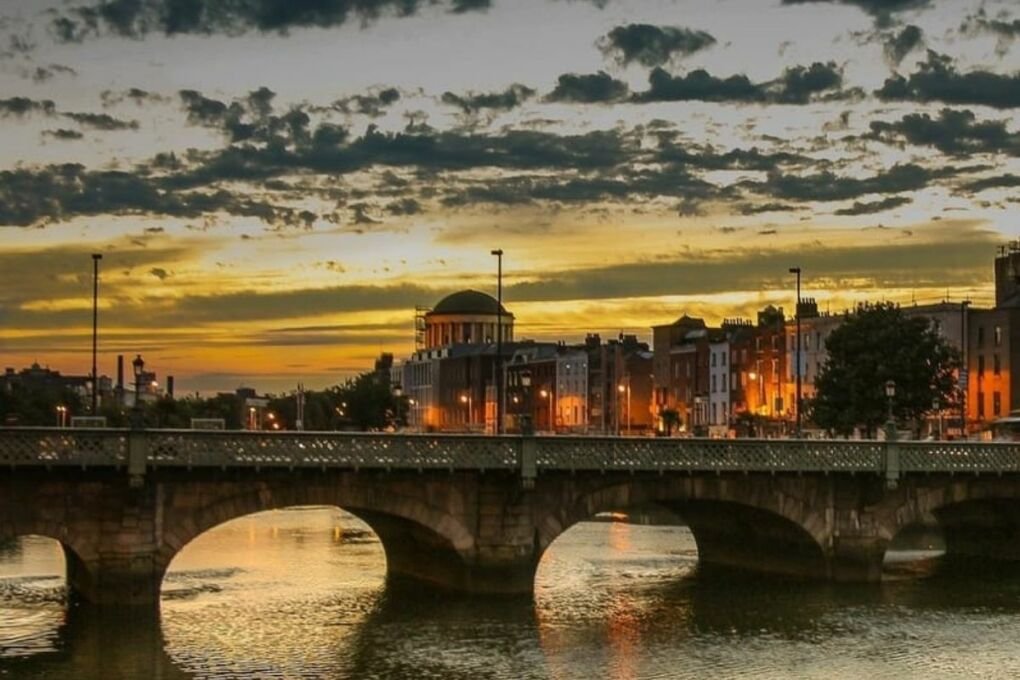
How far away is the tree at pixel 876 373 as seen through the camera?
118750mm

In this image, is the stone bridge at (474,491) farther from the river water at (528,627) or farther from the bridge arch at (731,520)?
the river water at (528,627)

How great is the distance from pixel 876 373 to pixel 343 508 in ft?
202

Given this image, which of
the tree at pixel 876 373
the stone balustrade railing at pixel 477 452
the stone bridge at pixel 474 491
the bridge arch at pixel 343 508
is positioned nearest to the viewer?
the stone balustrade railing at pixel 477 452

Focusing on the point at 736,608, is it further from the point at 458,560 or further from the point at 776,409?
the point at 776,409

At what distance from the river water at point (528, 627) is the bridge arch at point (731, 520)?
5.69 feet

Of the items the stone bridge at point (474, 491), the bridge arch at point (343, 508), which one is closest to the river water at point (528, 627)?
the bridge arch at point (343, 508)

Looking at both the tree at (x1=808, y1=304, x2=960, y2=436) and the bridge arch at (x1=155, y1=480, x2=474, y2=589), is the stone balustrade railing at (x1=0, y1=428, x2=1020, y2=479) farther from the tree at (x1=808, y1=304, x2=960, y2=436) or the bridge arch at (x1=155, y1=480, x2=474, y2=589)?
the tree at (x1=808, y1=304, x2=960, y2=436)

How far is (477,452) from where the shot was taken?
6681 centimetres

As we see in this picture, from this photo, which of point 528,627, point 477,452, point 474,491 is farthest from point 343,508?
point 528,627

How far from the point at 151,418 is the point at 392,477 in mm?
→ 101606

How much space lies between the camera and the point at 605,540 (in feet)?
332

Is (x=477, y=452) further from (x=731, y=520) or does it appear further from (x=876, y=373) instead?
(x=876, y=373)

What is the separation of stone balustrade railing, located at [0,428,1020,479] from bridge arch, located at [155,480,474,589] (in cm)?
141

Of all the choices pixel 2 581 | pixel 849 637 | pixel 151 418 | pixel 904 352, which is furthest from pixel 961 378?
pixel 151 418
